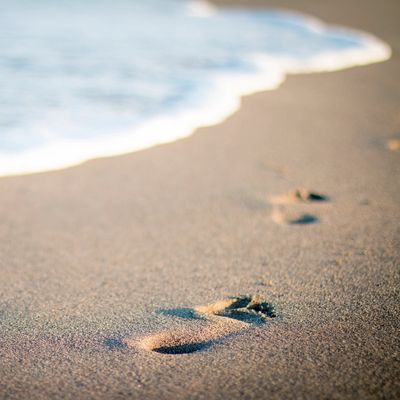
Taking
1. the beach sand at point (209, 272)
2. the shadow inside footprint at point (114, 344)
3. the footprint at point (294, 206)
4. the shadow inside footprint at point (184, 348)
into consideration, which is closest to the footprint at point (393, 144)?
the beach sand at point (209, 272)

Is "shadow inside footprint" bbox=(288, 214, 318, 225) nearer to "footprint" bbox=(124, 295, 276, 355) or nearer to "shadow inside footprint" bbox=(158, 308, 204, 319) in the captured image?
"footprint" bbox=(124, 295, 276, 355)

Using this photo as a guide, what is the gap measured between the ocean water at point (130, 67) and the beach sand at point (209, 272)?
42 cm

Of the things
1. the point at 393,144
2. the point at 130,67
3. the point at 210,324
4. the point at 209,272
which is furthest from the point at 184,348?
the point at 130,67

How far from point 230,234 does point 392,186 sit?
3.61 feet

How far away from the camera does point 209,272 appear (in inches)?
90.8

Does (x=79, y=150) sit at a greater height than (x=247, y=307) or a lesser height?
greater

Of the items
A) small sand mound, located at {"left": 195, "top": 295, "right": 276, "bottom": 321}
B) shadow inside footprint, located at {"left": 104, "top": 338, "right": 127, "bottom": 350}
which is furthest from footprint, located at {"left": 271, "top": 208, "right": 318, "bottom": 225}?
shadow inside footprint, located at {"left": 104, "top": 338, "right": 127, "bottom": 350}

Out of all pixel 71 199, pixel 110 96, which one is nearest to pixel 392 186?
pixel 71 199

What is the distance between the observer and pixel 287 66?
6109mm

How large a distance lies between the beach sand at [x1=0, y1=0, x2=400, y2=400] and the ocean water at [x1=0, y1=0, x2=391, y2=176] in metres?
0.42

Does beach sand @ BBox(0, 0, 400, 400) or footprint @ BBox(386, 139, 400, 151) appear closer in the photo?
beach sand @ BBox(0, 0, 400, 400)

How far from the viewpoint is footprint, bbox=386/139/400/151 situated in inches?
147

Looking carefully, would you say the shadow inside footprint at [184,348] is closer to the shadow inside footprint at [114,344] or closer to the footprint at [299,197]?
the shadow inside footprint at [114,344]

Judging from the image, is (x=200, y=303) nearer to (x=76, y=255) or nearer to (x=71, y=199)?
(x=76, y=255)
